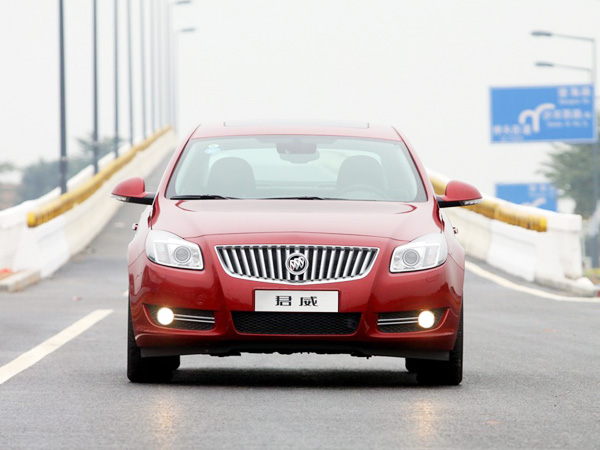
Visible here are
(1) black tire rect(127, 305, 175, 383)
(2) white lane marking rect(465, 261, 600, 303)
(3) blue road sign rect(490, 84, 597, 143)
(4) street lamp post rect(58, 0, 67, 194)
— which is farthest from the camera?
(3) blue road sign rect(490, 84, 597, 143)

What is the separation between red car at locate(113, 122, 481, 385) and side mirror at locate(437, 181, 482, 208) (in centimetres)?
29

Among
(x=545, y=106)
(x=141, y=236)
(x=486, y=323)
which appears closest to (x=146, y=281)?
(x=141, y=236)

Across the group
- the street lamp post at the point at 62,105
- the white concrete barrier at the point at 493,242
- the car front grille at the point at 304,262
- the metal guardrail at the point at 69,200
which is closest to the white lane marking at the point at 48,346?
the car front grille at the point at 304,262

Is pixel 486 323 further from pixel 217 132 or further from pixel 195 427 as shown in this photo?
pixel 195 427

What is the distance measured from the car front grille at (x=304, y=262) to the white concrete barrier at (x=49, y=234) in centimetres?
640

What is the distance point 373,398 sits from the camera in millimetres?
9086

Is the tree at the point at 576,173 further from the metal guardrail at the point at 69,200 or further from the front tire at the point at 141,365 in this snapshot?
the front tire at the point at 141,365

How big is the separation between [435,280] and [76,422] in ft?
8.25

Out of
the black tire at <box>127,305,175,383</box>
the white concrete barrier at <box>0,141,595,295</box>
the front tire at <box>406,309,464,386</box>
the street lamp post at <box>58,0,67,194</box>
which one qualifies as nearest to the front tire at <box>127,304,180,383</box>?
the black tire at <box>127,305,175,383</box>

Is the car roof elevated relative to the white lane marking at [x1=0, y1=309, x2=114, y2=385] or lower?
elevated

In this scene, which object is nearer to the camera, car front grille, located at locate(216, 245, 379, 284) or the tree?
car front grille, located at locate(216, 245, 379, 284)

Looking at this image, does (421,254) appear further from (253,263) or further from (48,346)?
(48,346)

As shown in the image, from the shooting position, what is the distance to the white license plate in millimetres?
9234

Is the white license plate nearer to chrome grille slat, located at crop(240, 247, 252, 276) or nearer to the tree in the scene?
chrome grille slat, located at crop(240, 247, 252, 276)
